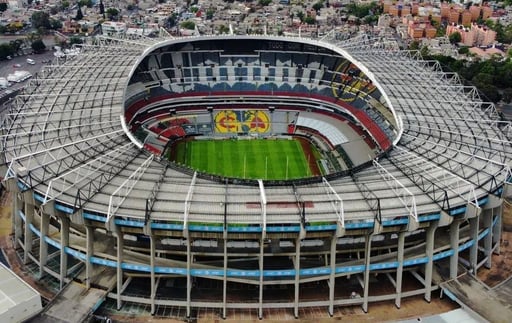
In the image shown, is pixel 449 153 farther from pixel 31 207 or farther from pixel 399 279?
pixel 31 207

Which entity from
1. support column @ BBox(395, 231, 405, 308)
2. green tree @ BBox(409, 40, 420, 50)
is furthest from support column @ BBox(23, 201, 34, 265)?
green tree @ BBox(409, 40, 420, 50)

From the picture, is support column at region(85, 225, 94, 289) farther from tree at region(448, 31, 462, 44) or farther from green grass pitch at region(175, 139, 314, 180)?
tree at region(448, 31, 462, 44)

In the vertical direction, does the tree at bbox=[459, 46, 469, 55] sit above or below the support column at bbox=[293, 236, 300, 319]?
below

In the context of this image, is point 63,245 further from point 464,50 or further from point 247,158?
point 464,50

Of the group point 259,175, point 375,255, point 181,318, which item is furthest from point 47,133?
point 375,255

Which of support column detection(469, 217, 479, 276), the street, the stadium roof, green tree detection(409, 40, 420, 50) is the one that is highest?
the stadium roof

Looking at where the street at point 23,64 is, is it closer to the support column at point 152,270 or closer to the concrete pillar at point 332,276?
the support column at point 152,270
